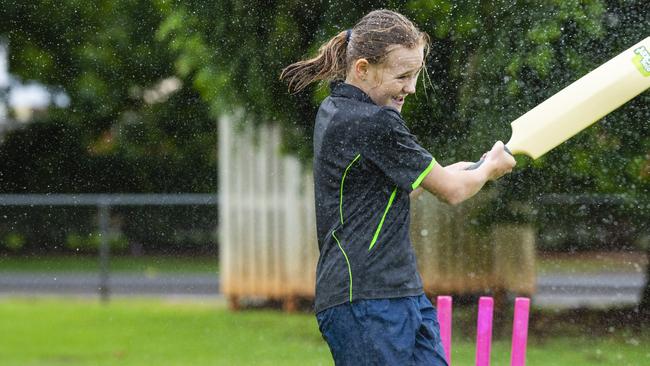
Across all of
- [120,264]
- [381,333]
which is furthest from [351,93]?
[120,264]

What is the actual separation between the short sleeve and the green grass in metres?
9.56

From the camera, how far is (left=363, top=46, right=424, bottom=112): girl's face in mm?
3287

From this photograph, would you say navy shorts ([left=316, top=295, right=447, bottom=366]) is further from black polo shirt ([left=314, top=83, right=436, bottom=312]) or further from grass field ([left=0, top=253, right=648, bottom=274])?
grass field ([left=0, top=253, right=648, bottom=274])

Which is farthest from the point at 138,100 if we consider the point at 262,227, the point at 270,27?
the point at 270,27

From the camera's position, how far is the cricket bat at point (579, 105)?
11.8 ft

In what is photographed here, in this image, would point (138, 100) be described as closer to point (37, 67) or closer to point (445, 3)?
point (37, 67)

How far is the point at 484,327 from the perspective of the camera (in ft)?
12.6

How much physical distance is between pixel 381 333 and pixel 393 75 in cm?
78

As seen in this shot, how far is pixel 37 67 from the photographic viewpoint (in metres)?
15.5

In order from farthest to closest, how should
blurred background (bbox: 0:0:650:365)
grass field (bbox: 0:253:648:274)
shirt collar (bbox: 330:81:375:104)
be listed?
grass field (bbox: 0:253:648:274)
blurred background (bbox: 0:0:650:365)
shirt collar (bbox: 330:81:375:104)

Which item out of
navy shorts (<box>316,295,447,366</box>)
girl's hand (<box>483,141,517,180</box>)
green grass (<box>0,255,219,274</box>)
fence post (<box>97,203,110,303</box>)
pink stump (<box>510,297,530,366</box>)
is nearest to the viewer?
navy shorts (<box>316,295,447,366</box>)

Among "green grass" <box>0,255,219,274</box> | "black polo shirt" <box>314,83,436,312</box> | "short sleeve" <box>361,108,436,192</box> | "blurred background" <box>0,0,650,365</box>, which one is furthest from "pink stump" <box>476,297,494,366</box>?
"green grass" <box>0,255,219,274</box>

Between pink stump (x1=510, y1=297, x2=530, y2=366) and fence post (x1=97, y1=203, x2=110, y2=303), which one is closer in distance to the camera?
pink stump (x1=510, y1=297, x2=530, y2=366)

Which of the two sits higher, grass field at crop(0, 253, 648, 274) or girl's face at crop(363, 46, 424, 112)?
girl's face at crop(363, 46, 424, 112)
